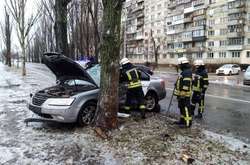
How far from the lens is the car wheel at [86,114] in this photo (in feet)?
24.8

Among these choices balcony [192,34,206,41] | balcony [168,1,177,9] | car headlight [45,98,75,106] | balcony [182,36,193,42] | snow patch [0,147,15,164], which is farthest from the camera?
balcony [168,1,177,9]

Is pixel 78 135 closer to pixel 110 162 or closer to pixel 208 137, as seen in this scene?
pixel 110 162

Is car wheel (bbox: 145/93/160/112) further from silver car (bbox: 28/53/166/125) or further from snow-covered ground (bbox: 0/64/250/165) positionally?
snow-covered ground (bbox: 0/64/250/165)

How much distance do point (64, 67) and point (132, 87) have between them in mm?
1812

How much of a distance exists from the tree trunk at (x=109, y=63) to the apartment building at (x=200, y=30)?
178 feet

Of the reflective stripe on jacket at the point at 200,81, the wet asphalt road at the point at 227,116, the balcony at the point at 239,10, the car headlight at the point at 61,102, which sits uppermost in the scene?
the balcony at the point at 239,10

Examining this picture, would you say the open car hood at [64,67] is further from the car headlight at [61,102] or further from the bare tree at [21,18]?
the bare tree at [21,18]

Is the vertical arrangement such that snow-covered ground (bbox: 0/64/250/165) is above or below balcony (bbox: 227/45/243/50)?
below

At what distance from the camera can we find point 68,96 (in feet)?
24.4

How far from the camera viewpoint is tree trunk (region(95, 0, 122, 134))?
22.2ft

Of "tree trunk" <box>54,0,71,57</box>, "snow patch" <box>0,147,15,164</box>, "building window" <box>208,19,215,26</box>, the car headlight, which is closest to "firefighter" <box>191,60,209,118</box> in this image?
the car headlight

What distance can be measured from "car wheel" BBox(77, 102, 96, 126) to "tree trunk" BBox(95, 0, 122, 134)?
837 millimetres

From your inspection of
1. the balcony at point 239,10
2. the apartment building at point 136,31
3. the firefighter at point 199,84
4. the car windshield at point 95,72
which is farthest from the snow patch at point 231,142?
the apartment building at point 136,31

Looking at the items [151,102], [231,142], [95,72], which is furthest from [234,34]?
[231,142]
